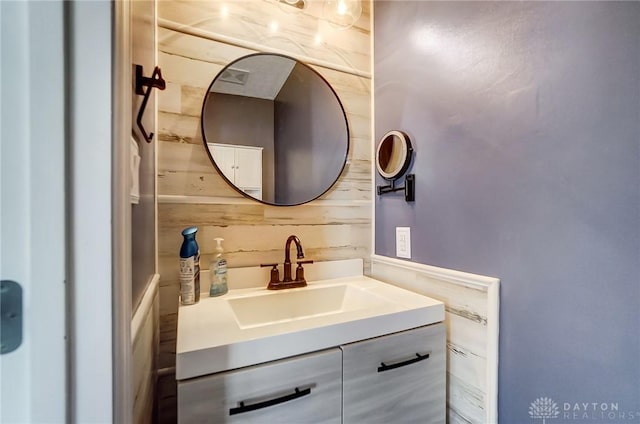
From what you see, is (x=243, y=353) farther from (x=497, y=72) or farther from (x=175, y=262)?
(x=497, y=72)

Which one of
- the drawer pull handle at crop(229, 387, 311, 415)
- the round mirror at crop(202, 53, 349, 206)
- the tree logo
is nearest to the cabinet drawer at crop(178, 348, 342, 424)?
the drawer pull handle at crop(229, 387, 311, 415)

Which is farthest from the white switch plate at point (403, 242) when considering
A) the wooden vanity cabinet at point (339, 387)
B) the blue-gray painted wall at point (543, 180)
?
the wooden vanity cabinet at point (339, 387)

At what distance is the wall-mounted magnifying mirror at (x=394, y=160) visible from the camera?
3.95 ft

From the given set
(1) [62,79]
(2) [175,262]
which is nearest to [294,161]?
(2) [175,262]

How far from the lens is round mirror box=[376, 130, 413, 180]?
1.21m

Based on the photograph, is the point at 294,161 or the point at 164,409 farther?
the point at 294,161

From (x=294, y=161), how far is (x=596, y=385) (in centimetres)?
120

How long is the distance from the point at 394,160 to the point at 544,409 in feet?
3.26

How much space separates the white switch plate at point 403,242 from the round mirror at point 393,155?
0.82 ft

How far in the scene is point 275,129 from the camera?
48.4 inches

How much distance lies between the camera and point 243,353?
68 cm

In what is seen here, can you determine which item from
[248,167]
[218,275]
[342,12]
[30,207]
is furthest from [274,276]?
[342,12]

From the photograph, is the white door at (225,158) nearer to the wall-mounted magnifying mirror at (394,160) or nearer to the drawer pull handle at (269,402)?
the wall-mounted magnifying mirror at (394,160)
